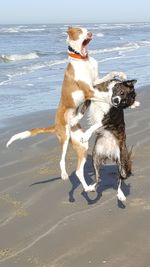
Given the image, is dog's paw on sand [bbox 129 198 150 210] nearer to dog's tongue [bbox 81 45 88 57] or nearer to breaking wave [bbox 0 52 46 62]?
dog's tongue [bbox 81 45 88 57]

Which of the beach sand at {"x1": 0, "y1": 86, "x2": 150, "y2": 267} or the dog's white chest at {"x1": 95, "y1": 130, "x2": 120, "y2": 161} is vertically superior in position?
the dog's white chest at {"x1": 95, "y1": 130, "x2": 120, "y2": 161}

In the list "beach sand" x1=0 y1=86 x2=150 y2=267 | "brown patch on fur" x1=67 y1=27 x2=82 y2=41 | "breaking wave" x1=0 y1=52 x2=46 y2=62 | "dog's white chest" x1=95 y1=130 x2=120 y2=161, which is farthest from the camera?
"breaking wave" x1=0 y1=52 x2=46 y2=62

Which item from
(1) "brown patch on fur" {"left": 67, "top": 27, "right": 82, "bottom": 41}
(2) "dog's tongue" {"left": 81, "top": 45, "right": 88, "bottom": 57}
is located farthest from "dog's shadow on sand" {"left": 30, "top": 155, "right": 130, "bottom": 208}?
(1) "brown patch on fur" {"left": 67, "top": 27, "right": 82, "bottom": 41}

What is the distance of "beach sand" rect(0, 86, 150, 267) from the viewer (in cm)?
409

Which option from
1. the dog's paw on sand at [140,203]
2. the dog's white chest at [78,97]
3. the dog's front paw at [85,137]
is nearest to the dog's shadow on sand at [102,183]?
the dog's paw on sand at [140,203]

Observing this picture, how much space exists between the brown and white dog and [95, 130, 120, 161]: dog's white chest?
0.86 ft

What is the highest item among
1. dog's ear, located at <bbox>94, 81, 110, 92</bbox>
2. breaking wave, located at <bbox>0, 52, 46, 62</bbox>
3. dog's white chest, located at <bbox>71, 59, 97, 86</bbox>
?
dog's white chest, located at <bbox>71, 59, 97, 86</bbox>

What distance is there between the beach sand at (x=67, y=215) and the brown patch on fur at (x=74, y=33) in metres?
1.69

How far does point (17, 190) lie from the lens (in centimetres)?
577

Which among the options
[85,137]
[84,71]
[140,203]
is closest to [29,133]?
[85,137]

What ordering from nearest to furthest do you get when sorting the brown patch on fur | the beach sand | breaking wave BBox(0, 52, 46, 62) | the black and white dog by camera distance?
the beach sand < the black and white dog < the brown patch on fur < breaking wave BBox(0, 52, 46, 62)

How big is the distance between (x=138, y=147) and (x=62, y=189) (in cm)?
179

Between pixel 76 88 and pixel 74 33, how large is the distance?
1.91 ft

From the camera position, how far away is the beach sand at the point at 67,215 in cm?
409
